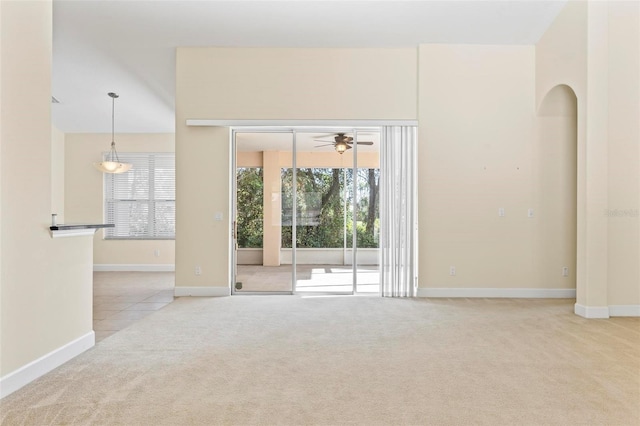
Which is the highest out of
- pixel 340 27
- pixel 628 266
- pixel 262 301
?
pixel 340 27

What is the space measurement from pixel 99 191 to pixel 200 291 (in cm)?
465

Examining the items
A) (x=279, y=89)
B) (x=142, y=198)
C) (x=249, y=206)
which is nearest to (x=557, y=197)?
(x=279, y=89)

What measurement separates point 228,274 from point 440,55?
4361 millimetres

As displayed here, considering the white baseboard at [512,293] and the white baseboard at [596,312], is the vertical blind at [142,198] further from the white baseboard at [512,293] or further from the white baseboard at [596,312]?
the white baseboard at [596,312]

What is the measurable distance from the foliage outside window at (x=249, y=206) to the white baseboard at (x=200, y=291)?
2.40 feet

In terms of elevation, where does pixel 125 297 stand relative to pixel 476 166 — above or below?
below

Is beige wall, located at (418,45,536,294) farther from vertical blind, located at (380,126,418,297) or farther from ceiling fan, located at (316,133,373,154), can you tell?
ceiling fan, located at (316,133,373,154)

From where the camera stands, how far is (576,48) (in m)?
5.10

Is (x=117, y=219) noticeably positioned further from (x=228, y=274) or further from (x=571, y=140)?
(x=571, y=140)

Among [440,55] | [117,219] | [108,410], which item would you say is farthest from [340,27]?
[117,219]

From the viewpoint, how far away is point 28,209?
2.93 metres

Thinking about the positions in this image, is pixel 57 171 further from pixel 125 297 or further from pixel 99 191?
pixel 125 297

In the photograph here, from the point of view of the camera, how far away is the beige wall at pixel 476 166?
5965mm

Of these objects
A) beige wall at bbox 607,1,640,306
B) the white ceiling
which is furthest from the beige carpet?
the white ceiling
